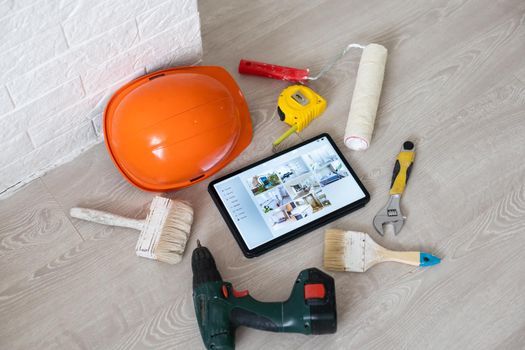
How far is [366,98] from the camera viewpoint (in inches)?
50.1

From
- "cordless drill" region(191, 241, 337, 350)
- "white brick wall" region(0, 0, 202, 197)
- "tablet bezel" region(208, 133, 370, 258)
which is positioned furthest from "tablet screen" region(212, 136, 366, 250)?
"white brick wall" region(0, 0, 202, 197)

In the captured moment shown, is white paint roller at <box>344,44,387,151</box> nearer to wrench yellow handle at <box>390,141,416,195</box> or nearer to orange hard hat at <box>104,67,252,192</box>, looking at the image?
wrench yellow handle at <box>390,141,416,195</box>

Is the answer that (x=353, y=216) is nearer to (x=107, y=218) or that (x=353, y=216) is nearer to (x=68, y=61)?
(x=107, y=218)

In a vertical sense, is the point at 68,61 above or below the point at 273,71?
above

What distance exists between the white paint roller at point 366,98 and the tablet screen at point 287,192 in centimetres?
6

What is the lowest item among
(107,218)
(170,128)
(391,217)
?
(391,217)

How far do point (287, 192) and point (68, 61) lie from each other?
48 cm

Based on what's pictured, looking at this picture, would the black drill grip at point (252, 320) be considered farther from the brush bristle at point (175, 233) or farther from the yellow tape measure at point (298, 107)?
the yellow tape measure at point (298, 107)

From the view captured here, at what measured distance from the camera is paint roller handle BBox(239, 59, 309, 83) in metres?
1.33

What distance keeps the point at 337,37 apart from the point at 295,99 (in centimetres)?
25

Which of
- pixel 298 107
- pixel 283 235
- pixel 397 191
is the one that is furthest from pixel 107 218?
pixel 397 191

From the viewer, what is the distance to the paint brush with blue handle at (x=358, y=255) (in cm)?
112

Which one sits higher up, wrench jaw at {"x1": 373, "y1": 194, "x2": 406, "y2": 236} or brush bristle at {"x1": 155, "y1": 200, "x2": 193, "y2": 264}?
brush bristle at {"x1": 155, "y1": 200, "x2": 193, "y2": 264}

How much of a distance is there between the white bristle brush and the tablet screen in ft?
0.32
